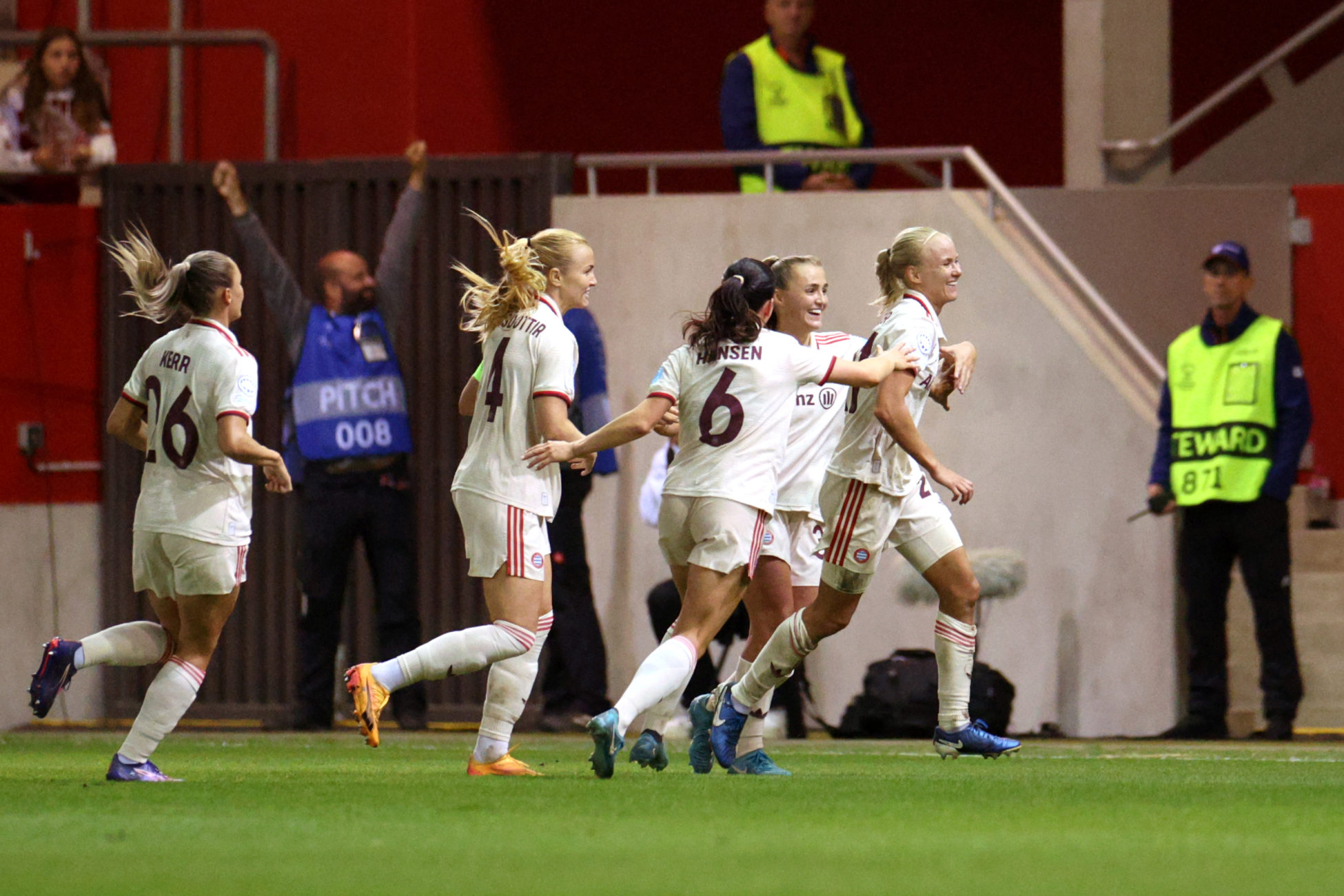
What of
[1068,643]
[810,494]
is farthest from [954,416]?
[810,494]

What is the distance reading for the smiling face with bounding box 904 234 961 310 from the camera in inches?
317

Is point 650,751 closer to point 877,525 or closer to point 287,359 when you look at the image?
point 877,525

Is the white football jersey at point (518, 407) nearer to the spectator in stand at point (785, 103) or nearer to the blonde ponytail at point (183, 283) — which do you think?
the blonde ponytail at point (183, 283)

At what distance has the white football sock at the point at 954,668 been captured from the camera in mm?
8094

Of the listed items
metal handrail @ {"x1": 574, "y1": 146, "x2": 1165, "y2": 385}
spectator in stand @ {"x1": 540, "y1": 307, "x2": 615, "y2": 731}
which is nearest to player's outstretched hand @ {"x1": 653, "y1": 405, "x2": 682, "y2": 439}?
spectator in stand @ {"x1": 540, "y1": 307, "x2": 615, "y2": 731}

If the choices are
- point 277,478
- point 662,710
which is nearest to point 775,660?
point 662,710

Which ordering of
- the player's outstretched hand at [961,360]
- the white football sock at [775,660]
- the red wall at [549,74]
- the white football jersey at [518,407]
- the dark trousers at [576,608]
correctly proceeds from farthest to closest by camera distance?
the red wall at [549,74] → the dark trousers at [576,608] → the player's outstretched hand at [961,360] → the white football sock at [775,660] → the white football jersey at [518,407]

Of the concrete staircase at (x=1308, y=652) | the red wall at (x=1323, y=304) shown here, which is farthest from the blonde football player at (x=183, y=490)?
the red wall at (x=1323, y=304)

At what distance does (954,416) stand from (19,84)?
5.80 meters

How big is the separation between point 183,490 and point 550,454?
1.32 meters

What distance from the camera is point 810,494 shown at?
8.48m

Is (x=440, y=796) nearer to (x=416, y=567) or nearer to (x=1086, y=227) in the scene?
(x=416, y=567)

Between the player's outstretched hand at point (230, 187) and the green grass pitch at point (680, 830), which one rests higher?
the player's outstretched hand at point (230, 187)

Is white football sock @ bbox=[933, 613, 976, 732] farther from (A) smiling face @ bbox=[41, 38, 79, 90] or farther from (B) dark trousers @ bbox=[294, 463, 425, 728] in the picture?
(A) smiling face @ bbox=[41, 38, 79, 90]
